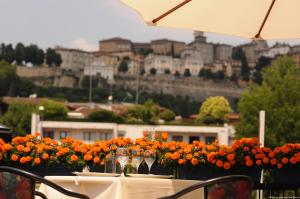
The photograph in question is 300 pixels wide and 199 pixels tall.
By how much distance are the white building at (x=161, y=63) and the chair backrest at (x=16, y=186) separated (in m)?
164

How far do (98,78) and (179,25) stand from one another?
501ft

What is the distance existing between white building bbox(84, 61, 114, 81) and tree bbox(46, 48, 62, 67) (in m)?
6.14

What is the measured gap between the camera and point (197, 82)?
519ft

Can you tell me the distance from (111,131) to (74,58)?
357 ft

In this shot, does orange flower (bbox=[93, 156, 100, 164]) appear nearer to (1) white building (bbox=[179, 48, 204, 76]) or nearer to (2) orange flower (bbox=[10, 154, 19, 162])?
(2) orange flower (bbox=[10, 154, 19, 162])

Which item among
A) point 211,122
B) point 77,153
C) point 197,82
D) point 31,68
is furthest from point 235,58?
point 77,153

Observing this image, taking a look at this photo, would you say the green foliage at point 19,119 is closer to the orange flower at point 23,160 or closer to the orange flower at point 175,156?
the orange flower at point 23,160

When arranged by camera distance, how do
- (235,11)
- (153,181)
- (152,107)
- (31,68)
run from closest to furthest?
(153,181), (235,11), (152,107), (31,68)

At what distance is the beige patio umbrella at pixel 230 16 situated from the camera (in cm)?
584

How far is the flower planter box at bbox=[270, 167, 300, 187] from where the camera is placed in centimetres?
676

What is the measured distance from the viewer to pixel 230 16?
604 centimetres

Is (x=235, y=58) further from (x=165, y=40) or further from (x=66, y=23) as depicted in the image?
(x=66, y=23)

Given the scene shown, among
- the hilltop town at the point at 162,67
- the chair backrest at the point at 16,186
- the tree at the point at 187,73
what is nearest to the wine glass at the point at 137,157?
the chair backrest at the point at 16,186

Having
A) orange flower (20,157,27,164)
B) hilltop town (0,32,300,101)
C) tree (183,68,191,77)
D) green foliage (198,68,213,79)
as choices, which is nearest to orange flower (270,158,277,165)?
orange flower (20,157,27,164)
